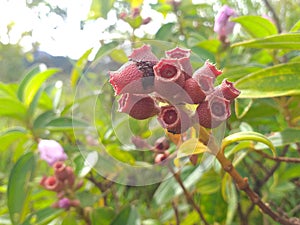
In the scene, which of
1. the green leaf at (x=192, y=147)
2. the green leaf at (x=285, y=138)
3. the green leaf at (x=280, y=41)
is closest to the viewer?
the green leaf at (x=192, y=147)

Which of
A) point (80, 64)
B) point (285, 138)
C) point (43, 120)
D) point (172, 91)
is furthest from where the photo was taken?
point (80, 64)

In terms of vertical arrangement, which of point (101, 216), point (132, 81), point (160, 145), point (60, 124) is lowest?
point (101, 216)

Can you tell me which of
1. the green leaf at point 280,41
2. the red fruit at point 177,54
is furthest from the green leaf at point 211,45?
the red fruit at point 177,54

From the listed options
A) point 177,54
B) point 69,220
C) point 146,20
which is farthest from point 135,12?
point 177,54

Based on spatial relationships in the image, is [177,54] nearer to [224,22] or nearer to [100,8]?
[224,22]

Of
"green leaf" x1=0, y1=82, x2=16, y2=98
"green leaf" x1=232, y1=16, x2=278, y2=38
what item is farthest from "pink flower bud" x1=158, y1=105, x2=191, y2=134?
"green leaf" x1=0, y1=82, x2=16, y2=98

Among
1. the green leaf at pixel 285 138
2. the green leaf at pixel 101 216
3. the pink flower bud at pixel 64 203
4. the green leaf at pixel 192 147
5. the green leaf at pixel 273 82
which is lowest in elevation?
the green leaf at pixel 101 216

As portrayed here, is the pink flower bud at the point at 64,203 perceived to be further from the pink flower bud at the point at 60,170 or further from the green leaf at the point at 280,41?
the green leaf at the point at 280,41
